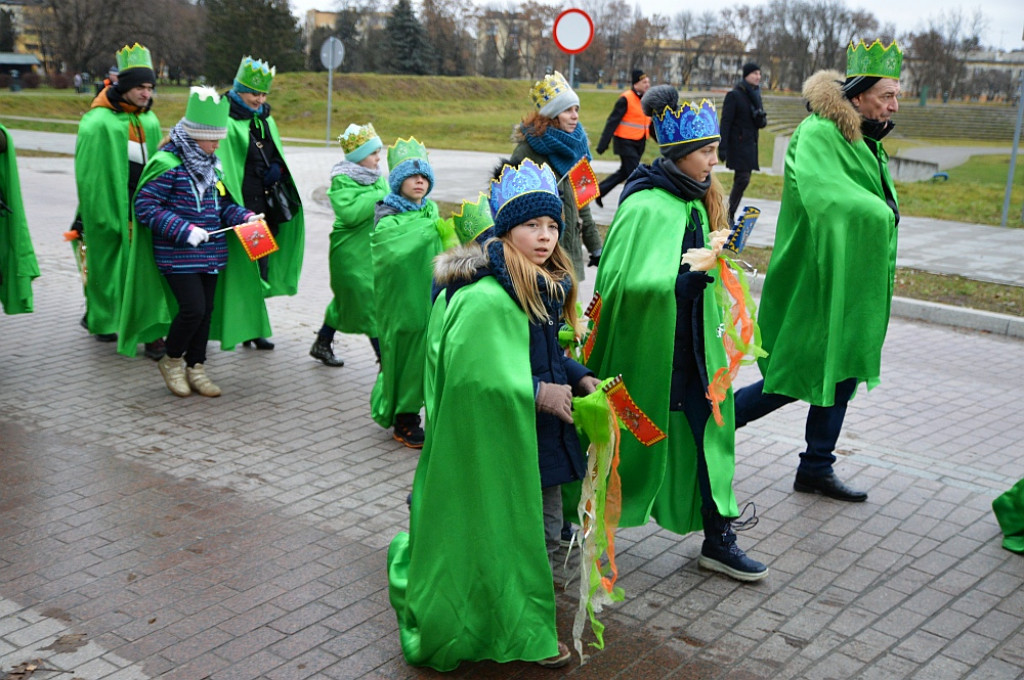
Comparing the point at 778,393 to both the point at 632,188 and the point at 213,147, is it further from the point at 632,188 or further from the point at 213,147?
the point at 213,147

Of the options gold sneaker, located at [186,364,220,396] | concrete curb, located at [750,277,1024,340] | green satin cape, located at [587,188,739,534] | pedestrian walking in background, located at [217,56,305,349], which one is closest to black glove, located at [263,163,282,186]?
pedestrian walking in background, located at [217,56,305,349]

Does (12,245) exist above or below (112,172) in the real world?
below

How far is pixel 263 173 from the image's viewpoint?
790cm

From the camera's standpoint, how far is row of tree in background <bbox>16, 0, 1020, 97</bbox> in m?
63.7

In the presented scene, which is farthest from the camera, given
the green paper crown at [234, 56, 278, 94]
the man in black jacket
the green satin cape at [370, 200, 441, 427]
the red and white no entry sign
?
the man in black jacket

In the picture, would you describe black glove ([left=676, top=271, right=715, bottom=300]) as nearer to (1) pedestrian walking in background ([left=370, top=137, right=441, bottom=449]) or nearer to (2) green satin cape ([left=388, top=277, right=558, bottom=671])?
(2) green satin cape ([left=388, top=277, right=558, bottom=671])

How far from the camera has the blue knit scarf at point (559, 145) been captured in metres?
6.05

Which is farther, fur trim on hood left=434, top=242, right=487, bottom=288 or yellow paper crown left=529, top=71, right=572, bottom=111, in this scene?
yellow paper crown left=529, top=71, right=572, bottom=111

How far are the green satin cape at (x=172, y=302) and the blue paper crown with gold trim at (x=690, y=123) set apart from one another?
3.81 meters

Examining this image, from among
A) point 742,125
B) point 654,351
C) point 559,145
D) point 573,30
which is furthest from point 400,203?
point 742,125

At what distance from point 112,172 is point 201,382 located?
1803 millimetres

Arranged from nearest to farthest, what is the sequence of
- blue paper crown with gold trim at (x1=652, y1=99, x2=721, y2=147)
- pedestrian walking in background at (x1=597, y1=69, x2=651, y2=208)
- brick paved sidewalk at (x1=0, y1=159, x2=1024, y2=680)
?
brick paved sidewalk at (x1=0, y1=159, x2=1024, y2=680) < blue paper crown with gold trim at (x1=652, y1=99, x2=721, y2=147) < pedestrian walking in background at (x1=597, y1=69, x2=651, y2=208)

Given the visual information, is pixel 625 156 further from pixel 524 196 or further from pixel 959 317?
pixel 524 196

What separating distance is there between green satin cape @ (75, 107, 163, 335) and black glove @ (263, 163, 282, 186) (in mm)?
824
